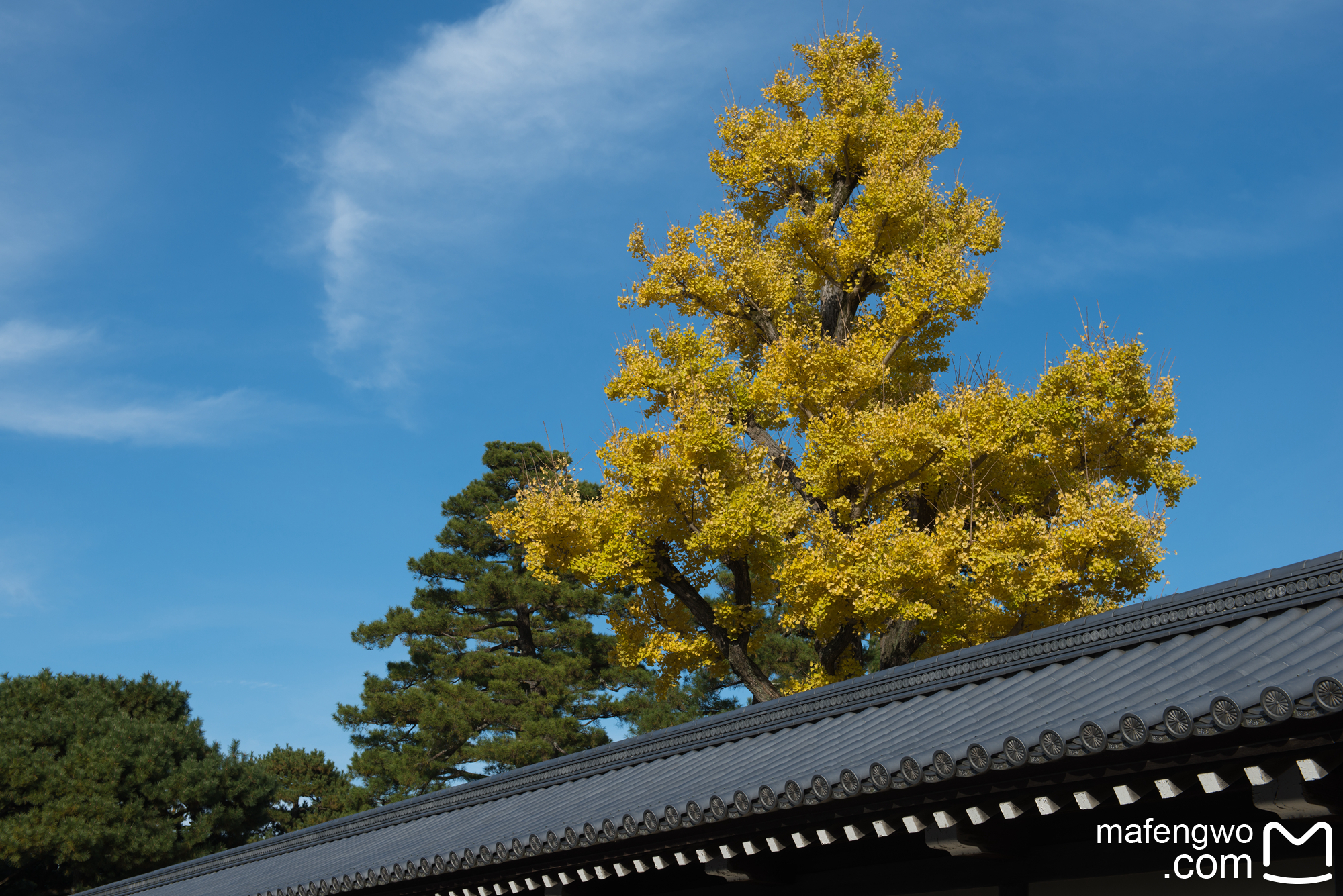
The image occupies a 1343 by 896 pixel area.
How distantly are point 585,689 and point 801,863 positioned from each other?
20.8 m

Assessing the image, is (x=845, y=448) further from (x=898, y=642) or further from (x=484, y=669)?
(x=484, y=669)

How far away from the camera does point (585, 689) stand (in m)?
26.2

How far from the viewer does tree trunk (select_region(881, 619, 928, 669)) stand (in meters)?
14.0

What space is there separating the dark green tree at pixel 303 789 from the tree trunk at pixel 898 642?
55.0 ft

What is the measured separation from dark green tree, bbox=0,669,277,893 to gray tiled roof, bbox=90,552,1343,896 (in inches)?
563

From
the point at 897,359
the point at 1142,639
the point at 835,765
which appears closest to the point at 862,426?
the point at 897,359

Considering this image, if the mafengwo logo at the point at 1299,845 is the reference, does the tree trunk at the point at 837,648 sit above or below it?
above

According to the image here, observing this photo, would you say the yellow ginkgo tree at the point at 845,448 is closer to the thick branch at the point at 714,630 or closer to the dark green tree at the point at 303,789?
the thick branch at the point at 714,630

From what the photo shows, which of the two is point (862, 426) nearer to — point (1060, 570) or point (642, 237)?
point (1060, 570)

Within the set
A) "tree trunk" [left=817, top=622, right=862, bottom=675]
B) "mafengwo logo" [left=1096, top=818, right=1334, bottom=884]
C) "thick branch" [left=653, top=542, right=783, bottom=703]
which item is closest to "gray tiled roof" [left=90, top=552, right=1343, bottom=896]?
"mafengwo logo" [left=1096, top=818, right=1334, bottom=884]

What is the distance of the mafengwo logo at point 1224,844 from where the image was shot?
163 inches

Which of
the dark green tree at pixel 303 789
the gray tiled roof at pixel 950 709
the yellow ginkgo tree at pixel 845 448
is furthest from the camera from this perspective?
the dark green tree at pixel 303 789

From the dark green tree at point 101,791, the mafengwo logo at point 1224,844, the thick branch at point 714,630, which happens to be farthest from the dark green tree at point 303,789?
the mafengwo logo at point 1224,844

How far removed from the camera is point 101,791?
22234 millimetres
